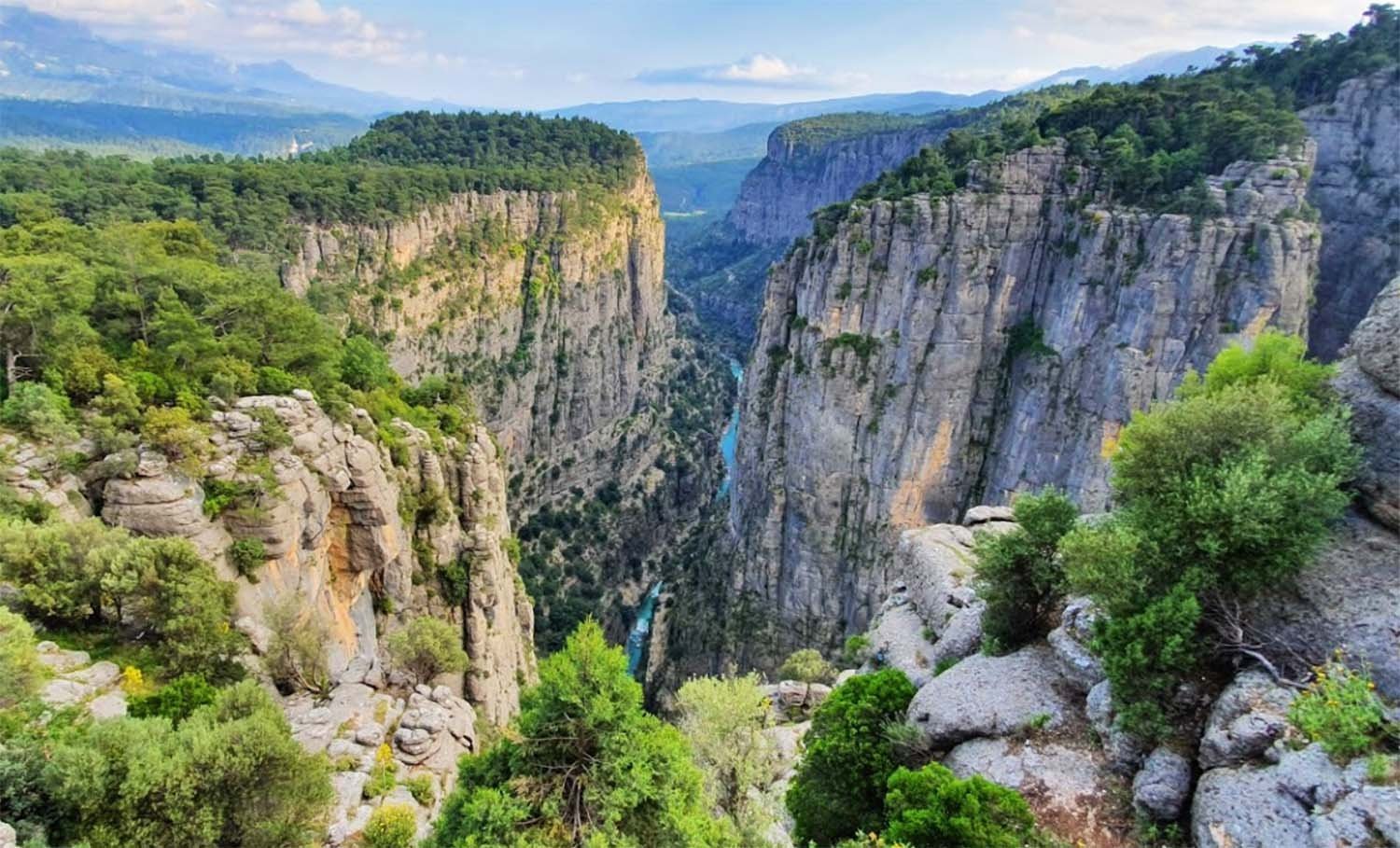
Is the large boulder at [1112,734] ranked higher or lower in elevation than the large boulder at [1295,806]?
lower

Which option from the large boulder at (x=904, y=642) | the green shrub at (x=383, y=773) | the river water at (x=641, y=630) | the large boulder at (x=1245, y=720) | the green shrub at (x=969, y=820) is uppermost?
the large boulder at (x=1245, y=720)

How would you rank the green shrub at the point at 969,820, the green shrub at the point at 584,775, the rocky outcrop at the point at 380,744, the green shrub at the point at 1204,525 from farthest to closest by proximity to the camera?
the rocky outcrop at the point at 380,744, the green shrub at the point at 1204,525, the green shrub at the point at 584,775, the green shrub at the point at 969,820

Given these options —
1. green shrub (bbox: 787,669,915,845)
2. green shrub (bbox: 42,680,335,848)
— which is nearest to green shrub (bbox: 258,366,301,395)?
green shrub (bbox: 42,680,335,848)

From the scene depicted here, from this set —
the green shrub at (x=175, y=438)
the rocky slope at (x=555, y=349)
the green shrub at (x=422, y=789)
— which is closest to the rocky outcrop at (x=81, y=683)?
the green shrub at (x=175, y=438)

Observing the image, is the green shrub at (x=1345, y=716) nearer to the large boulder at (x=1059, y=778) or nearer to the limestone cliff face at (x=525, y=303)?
the large boulder at (x=1059, y=778)

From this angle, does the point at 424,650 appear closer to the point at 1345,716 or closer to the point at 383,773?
the point at 383,773

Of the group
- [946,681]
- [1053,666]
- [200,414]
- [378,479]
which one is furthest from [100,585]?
[1053,666]

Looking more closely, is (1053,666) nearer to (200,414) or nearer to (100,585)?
(100,585)

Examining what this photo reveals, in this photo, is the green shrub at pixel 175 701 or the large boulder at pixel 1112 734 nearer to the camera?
the large boulder at pixel 1112 734

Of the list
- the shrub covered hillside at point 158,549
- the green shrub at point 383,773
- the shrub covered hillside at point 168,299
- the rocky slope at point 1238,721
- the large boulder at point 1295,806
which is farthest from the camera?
the shrub covered hillside at point 168,299
